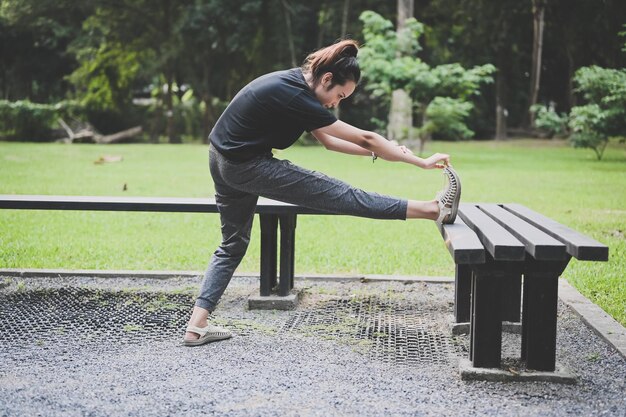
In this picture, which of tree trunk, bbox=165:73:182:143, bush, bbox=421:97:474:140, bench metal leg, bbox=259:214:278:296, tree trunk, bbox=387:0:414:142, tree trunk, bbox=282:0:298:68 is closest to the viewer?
bench metal leg, bbox=259:214:278:296

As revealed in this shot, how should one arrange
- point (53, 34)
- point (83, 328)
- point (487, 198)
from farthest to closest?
point (53, 34)
point (487, 198)
point (83, 328)

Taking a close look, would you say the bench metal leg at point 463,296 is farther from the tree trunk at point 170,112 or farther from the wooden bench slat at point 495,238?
the tree trunk at point 170,112

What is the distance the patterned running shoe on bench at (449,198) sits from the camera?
159 inches

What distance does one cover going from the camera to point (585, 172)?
17188mm

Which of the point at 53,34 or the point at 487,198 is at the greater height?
the point at 53,34

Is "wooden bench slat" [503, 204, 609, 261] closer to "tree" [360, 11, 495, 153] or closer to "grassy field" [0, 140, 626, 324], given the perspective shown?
"grassy field" [0, 140, 626, 324]

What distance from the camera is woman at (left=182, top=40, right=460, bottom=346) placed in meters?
4.02

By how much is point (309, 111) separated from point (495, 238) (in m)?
1.15

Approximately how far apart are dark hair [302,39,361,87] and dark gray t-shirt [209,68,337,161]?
0.09 m

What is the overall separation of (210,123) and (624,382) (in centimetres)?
3311

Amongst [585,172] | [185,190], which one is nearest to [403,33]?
[585,172]

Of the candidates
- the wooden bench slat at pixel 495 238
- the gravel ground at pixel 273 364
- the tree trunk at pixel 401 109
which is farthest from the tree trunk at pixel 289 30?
the wooden bench slat at pixel 495 238

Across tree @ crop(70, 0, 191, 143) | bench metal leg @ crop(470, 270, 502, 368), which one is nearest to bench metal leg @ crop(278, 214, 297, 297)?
bench metal leg @ crop(470, 270, 502, 368)

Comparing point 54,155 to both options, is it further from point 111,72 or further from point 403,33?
point 111,72
